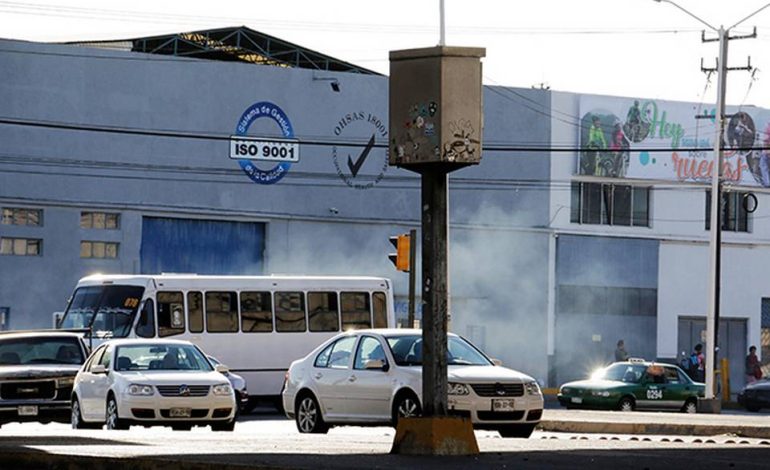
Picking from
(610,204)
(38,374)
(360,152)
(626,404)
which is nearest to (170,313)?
(38,374)

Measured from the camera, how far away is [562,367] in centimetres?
6144

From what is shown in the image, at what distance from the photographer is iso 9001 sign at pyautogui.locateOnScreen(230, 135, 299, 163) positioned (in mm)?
54969

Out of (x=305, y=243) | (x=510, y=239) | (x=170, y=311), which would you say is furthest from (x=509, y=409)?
(x=510, y=239)

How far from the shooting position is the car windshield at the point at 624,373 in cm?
4222

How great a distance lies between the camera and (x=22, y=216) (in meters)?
51.0

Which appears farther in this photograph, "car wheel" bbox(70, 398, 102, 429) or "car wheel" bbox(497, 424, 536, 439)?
"car wheel" bbox(70, 398, 102, 429)

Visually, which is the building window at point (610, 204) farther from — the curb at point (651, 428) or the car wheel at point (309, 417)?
the car wheel at point (309, 417)

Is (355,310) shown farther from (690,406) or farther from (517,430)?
(517,430)

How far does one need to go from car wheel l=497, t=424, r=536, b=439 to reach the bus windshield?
14778 millimetres

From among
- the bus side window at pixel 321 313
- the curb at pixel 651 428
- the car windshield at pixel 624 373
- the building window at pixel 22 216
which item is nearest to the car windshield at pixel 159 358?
the curb at pixel 651 428

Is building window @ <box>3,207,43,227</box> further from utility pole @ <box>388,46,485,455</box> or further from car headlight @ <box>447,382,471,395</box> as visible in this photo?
utility pole @ <box>388,46,485,455</box>

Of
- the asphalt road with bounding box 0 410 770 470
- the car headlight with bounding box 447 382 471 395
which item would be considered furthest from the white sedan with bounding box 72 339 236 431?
the asphalt road with bounding box 0 410 770 470

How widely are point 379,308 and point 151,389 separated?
15.4 meters

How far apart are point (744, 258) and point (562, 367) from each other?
849 centimetres
